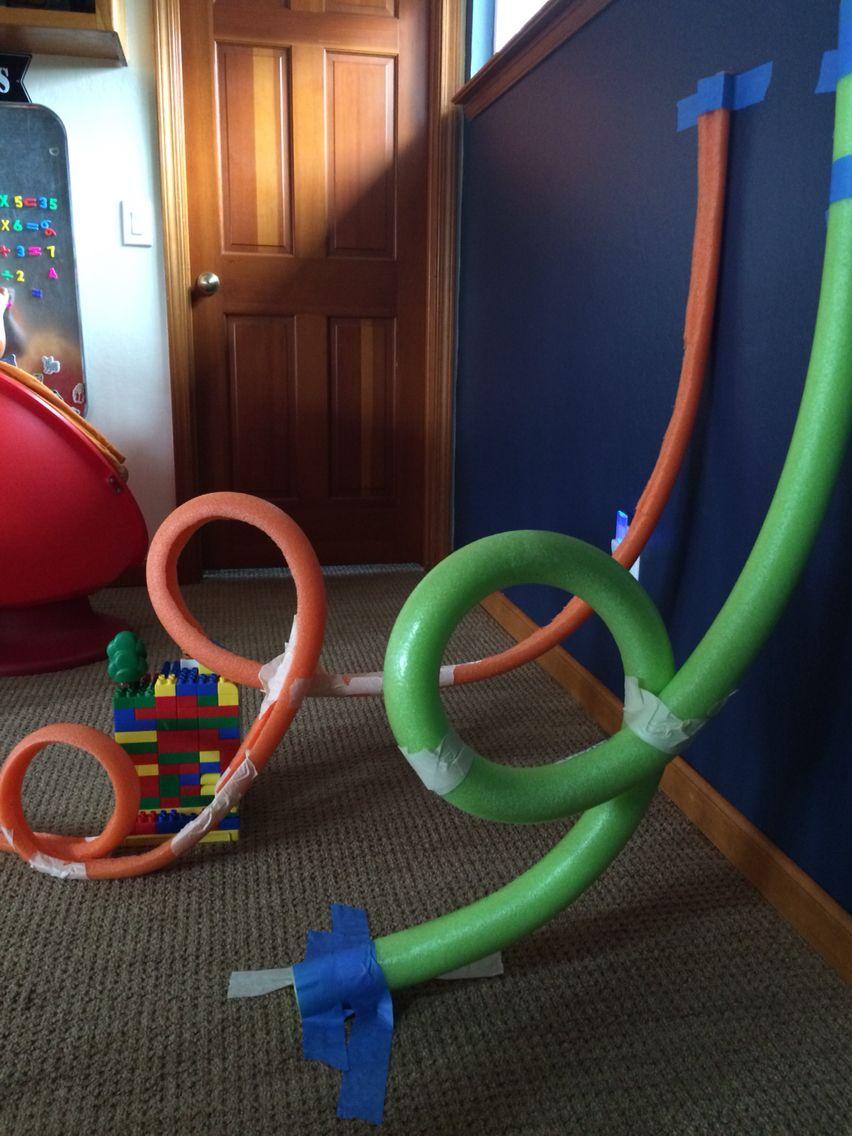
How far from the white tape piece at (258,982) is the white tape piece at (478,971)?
0.67 ft

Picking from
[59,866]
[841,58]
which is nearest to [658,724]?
[841,58]

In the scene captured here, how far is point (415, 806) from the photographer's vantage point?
1.66 m

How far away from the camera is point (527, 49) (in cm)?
230

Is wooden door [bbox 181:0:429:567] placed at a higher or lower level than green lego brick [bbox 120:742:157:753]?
higher

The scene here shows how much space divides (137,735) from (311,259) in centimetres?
208

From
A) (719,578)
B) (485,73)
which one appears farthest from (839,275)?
(485,73)

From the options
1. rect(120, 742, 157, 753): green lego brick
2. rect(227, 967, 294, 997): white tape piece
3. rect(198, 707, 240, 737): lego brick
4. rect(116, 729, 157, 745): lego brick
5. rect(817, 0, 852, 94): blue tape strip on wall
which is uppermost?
rect(817, 0, 852, 94): blue tape strip on wall

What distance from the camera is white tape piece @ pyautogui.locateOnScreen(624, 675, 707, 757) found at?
3.56 feet

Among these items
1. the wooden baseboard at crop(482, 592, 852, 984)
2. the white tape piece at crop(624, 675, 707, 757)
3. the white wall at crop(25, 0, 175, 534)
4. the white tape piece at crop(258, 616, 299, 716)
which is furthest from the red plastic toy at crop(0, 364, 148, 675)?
the white tape piece at crop(624, 675, 707, 757)

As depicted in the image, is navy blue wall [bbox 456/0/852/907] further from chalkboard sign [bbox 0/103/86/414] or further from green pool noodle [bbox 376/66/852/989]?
chalkboard sign [bbox 0/103/86/414]

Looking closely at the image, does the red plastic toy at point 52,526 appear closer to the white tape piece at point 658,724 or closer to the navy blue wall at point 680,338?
the navy blue wall at point 680,338

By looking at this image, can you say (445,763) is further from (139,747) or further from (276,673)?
(139,747)

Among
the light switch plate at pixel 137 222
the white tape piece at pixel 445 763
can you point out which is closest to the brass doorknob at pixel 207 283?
the light switch plate at pixel 137 222

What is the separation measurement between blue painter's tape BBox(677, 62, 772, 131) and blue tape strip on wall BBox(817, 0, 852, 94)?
0.59 ft
